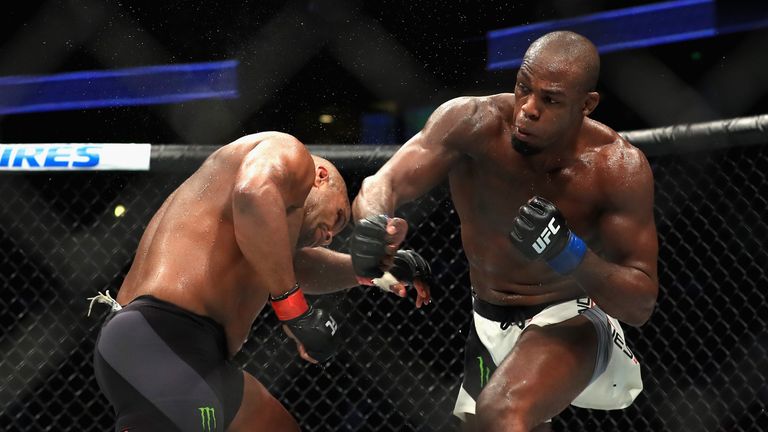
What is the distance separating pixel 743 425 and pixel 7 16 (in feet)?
11.2

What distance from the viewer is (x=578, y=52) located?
1881mm

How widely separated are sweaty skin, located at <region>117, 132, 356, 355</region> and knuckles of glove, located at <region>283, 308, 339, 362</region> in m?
0.07

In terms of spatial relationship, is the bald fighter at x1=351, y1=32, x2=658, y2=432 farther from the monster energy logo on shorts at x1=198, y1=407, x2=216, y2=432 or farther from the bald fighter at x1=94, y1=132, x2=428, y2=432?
the monster energy logo on shorts at x1=198, y1=407, x2=216, y2=432

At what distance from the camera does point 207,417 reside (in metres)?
1.71

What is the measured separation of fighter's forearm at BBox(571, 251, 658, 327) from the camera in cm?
182

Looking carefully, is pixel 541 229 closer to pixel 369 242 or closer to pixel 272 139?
pixel 369 242

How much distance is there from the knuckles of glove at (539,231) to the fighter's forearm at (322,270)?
0.52 meters

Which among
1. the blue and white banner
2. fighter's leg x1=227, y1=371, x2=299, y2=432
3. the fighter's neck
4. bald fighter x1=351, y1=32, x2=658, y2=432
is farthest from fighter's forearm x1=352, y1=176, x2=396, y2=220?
the blue and white banner

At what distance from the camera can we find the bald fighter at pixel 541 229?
1816 mm

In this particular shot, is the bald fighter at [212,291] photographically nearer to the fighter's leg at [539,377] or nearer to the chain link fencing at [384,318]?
the fighter's leg at [539,377]

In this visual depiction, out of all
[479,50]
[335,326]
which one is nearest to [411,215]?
[335,326]

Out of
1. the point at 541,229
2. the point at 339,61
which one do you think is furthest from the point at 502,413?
the point at 339,61

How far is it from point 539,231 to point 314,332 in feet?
1.52

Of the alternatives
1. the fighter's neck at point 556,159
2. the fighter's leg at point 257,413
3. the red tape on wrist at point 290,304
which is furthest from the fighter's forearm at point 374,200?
the fighter's leg at point 257,413
